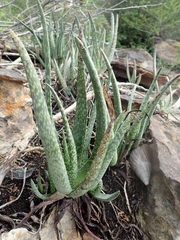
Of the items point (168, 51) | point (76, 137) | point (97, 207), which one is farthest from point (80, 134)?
point (168, 51)

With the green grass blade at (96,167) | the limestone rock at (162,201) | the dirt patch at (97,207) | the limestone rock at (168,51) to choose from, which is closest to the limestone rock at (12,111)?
the dirt patch at (97,207)

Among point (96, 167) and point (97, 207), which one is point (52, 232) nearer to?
point (97, 207)

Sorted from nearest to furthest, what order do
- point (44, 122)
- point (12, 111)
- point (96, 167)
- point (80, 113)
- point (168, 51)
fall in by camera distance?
point (44, 122) → point (96, 167) → point (80, 113) → point (12, 111) → point (168, 51)

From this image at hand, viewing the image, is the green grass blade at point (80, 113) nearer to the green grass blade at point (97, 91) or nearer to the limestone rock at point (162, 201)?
the green grass blade at point (97, 91)

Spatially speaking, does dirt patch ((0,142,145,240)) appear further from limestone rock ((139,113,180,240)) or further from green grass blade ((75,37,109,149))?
green grass blade ((75,37,109,149))

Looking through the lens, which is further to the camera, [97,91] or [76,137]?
[76,137]

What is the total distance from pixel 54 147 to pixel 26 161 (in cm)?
49

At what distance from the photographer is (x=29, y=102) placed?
41.6 inches

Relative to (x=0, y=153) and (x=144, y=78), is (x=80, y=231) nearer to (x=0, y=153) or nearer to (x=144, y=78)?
(x=0, y=153)

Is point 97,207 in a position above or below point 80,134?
below

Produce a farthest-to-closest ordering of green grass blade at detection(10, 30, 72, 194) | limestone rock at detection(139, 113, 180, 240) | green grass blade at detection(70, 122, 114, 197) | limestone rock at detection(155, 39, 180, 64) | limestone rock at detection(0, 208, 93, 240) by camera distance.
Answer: limestone rock at detection(155, 39, 180, 64) < limestone rock at detection(139, 113, 180, 240) < limestone rock at detection(0, 208, 93, 240) < green grass blade at detection(70, 122, 114, 197) < green grass blade at detection(10, 30, 72, 194)

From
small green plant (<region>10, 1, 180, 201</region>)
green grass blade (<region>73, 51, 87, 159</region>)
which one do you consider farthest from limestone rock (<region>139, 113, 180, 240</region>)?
green grass blade (<region>73, 51, 87, 159</region>)

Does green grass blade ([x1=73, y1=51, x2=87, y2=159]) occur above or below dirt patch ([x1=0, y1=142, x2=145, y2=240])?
above

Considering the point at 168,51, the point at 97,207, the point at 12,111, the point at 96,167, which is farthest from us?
the point at 168,51
